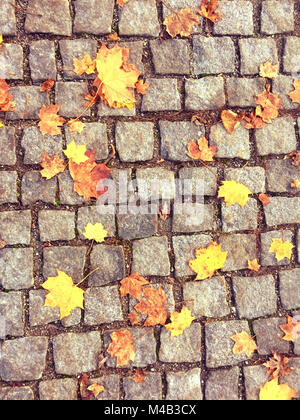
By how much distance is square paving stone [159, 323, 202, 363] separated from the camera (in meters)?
3.03

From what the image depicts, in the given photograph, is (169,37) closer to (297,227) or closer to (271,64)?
(271,64)

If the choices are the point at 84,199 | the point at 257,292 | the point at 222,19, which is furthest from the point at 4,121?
the point at 257,292

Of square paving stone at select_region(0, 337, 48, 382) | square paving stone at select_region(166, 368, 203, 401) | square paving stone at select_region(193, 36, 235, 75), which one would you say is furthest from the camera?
square paving stone at select_region(193, 36, 235, 75)

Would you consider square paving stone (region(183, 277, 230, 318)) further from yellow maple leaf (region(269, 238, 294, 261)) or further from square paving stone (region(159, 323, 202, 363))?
yellow maple leaf (region(269, 238, 294, 261))

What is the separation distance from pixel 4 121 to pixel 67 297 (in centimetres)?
140

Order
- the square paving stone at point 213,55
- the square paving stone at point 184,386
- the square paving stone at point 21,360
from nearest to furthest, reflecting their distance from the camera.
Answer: the square paving stone at point 21,360
the square paving stone at point 184,386
the square paving stone at point 213,55

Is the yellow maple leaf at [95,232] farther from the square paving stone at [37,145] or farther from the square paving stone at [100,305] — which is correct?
the square paving stone at [37,145]

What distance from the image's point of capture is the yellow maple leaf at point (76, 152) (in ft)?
9.79

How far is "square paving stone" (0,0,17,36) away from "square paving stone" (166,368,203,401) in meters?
2.87

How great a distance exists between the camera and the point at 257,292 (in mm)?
3119

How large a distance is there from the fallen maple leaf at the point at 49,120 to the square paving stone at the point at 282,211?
1.75m

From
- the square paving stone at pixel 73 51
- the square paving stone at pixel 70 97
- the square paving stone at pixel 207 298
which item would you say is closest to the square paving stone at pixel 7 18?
the square paving stone at pixel 73 51

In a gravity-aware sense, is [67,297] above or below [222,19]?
below

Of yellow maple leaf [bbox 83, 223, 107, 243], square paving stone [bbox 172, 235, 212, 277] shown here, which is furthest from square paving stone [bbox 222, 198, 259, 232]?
yellow maple leaf [bbox 83, 223, 107, 243]
